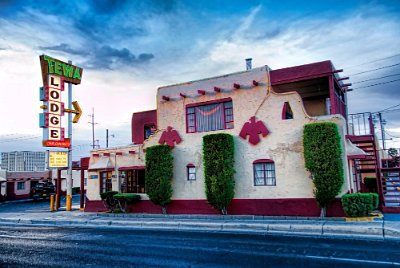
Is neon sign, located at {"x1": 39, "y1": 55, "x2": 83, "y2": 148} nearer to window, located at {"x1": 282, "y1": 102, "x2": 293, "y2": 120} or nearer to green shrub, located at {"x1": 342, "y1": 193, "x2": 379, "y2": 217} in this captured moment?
window, located at {"x1": 282, "y1": 102, "x2": 293, "y2": 120}

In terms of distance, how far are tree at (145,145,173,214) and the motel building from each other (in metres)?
0.57

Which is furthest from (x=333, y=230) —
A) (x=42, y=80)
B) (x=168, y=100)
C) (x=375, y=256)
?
(x=42, y=80)

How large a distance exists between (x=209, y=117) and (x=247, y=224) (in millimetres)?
7241

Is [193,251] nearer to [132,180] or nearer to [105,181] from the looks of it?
[132,180]

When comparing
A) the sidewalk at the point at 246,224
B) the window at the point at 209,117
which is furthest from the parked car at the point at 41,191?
the window at the point at 209,117

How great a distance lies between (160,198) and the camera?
63.6 ft

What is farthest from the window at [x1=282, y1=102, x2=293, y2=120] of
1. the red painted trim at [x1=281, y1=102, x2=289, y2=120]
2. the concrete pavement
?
the concrete pavement

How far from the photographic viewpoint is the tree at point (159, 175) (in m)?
19.4

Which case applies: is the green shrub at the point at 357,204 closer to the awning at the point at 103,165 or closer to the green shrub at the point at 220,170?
the green shrub at the point at 220,170

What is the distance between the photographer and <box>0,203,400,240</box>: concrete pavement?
12.4m

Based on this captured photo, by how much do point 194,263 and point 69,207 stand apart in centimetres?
1852

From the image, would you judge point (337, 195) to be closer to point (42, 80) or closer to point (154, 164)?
point (154, 164)

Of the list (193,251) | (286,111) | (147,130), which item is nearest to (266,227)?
(193,251)

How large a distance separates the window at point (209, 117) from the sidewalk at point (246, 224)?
5.04 meters
